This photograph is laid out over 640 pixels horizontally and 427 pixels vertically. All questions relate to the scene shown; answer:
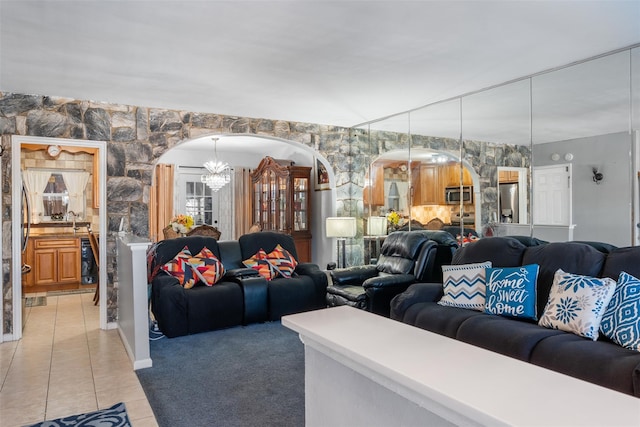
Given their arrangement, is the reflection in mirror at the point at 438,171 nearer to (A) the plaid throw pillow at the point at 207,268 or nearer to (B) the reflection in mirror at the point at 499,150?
(B) the reflection in mirror at the point at 499,150

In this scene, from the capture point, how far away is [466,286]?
335cm

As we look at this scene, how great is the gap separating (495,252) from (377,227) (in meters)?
2.87

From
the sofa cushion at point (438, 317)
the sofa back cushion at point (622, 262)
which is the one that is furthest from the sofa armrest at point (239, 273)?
the sofa back cushion at point (622, 262)

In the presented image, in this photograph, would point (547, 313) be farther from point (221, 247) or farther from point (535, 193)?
point (221, 247)

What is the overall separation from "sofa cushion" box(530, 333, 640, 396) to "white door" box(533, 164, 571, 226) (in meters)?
1.68

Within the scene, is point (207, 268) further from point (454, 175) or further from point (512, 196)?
point (512, 196)

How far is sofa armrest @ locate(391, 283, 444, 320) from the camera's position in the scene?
348 centimetres

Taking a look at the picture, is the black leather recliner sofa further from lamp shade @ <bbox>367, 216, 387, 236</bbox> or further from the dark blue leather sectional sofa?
A: the dark blue leather sectional sofa

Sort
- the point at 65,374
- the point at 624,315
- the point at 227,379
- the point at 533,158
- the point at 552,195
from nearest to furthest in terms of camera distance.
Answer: the point at 624,315, the point at 227,379, the point at 65,374, the point at 552,195, the point at 533,158

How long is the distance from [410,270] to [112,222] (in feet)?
10.8

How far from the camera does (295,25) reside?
2.82 meters

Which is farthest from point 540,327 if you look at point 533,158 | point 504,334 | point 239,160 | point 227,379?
point 239,160

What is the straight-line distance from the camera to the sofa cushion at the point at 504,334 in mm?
2549

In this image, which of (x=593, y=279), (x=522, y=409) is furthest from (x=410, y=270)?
(x=522, y=409)
